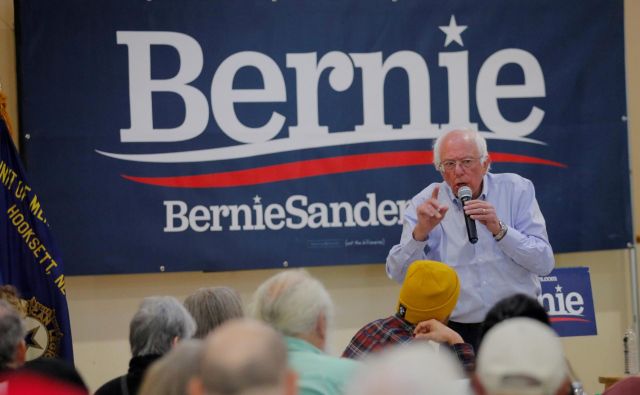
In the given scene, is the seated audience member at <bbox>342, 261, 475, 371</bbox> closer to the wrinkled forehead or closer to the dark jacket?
the dark jacket

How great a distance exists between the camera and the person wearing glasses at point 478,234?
4.07 m

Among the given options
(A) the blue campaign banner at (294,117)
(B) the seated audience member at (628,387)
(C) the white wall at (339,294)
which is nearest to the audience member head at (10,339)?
(B) the seated audience member at (628,387)

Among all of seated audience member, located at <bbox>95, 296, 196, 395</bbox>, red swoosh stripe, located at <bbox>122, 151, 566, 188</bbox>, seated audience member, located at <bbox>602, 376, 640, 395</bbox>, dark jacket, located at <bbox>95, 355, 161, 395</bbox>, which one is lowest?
seated audience member, located at <bbox>602, 376, 640, 395</bbox>

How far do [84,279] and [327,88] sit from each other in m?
1.71

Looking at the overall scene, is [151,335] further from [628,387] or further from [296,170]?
[296,170]

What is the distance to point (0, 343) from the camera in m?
2.94

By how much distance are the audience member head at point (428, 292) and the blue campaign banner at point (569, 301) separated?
1.74 metres

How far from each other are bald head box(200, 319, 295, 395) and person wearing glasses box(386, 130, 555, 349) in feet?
7.64

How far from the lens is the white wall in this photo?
5543 mm

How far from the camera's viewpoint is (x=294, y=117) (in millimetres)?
5570

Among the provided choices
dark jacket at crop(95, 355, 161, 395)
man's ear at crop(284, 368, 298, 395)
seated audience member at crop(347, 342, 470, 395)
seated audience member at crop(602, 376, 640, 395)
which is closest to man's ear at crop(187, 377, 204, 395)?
man's ear at crop(284, 368, 298, 395)

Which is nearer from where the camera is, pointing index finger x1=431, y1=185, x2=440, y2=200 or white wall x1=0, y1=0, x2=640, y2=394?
pointing index finger x1=431, y1=185, x2=440, y2=200

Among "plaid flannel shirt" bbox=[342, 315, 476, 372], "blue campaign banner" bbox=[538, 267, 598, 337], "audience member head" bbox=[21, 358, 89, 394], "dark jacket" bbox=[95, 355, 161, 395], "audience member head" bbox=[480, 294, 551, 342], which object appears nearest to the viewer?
"audience member head" bbox=[21, 358, 89, 394]

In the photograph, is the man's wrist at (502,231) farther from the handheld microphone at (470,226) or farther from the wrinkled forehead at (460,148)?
the wrinkled forehead at (460,148)
